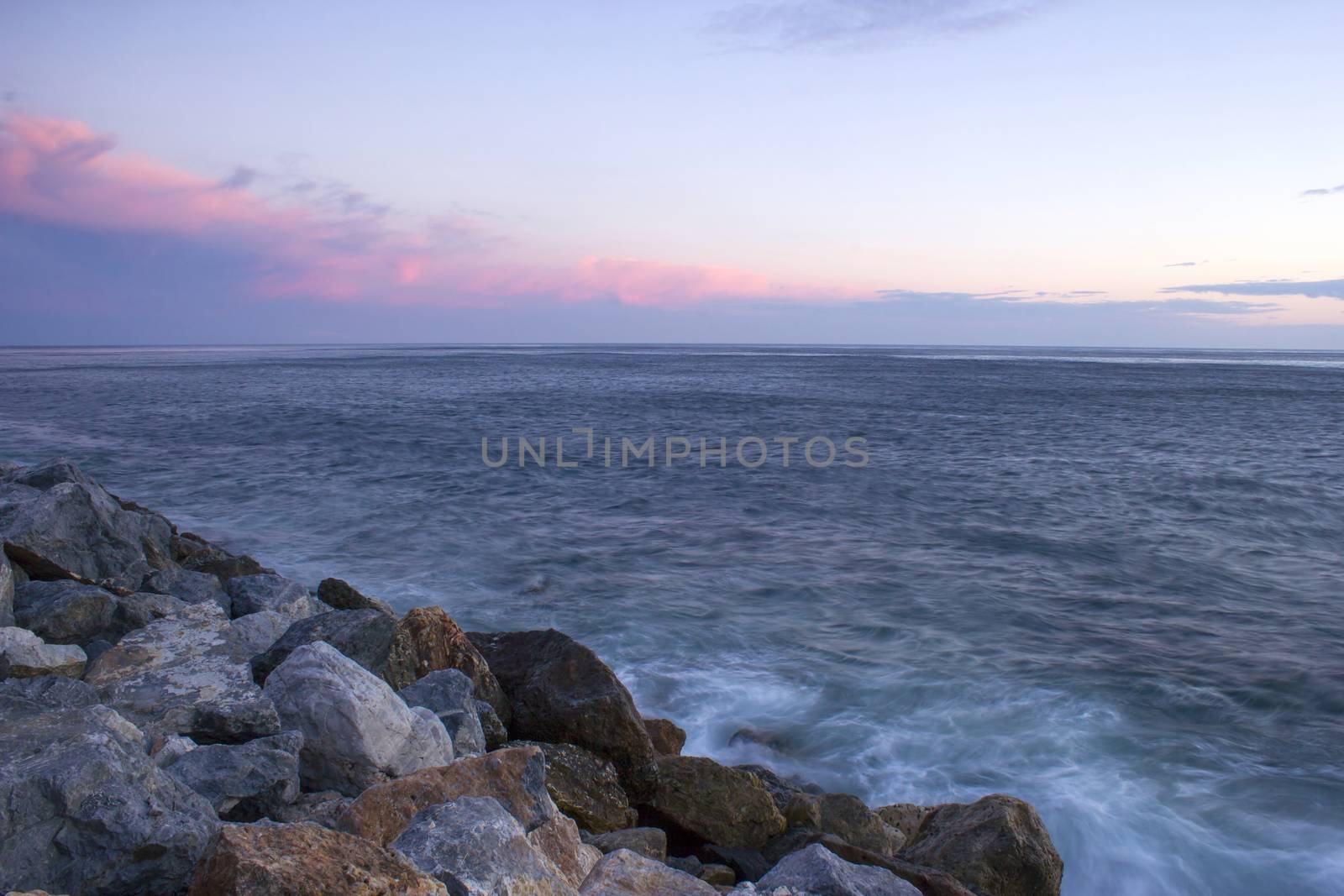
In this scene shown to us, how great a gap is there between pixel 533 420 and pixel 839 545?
93.4 ft

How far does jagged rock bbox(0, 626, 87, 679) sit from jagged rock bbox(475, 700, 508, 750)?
3.09m

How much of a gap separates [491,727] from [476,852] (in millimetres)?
3392

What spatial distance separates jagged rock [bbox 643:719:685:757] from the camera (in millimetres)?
7941

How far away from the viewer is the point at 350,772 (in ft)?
17.8

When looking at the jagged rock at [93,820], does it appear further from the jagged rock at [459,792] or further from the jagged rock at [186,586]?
the jagged rock at [186,586]

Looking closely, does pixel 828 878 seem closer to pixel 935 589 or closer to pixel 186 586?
pixel 186 586

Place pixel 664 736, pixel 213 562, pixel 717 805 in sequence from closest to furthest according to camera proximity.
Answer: pixel 717 805 < pixel 664 736 < pixel 213 562

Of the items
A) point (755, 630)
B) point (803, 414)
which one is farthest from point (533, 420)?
point (755, 630)

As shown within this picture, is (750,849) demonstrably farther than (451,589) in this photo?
No

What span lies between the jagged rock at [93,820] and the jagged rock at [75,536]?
553 centimetres

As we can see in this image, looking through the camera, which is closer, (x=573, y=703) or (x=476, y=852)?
(x=476, y=852)

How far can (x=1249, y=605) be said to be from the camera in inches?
517

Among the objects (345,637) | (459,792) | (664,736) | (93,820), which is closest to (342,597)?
(345,637)

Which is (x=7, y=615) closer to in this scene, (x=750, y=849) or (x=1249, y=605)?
(x=750, y=849)
